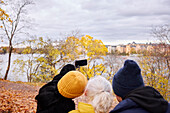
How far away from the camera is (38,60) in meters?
16.5

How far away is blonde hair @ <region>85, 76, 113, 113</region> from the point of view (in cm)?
156

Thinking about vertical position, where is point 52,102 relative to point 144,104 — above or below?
below

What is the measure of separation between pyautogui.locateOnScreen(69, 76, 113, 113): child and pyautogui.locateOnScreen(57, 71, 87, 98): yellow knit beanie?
19 cm

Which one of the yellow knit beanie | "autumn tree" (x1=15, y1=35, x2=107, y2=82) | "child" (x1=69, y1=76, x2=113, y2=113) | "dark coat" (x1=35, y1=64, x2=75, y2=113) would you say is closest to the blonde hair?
"child" (x1=69, y1=76, x2=113, y2=113)

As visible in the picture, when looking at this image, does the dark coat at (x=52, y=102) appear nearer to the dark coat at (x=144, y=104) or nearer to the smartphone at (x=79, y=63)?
the smartphone at (x=79, y=63)

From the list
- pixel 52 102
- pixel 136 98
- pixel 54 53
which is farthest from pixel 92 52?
pixel 136 98

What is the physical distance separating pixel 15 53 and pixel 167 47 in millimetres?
16492

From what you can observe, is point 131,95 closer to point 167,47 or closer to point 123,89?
point 123,89

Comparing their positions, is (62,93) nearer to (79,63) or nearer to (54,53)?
(79,63)

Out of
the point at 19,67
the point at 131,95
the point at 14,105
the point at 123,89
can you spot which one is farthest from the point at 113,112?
the point at 19,67

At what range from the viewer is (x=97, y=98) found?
1.60 metres

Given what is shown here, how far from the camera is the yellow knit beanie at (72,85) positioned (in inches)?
72.6

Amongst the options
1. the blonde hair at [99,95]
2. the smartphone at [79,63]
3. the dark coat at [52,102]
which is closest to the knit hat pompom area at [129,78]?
the blonde hair at [99,95]

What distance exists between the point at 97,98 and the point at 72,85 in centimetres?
40
